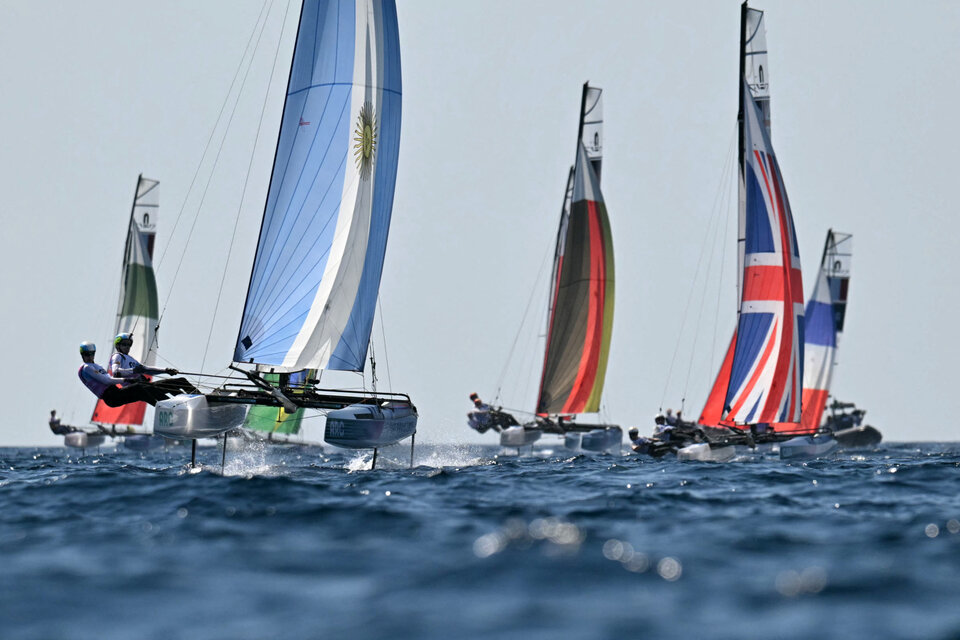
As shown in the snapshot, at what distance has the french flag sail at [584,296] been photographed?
4281cm

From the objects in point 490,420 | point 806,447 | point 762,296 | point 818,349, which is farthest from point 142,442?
point 806,447

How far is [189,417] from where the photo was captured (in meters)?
17.3

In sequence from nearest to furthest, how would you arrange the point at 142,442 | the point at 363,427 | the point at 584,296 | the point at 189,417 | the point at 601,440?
the point at 189,417 < the point at 363,427 < the point at 584,296 < the point at 601,440 < the point at 142,442

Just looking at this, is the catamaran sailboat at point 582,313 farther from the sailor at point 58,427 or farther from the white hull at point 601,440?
the sailor at point 58,427

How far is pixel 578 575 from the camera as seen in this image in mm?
7766

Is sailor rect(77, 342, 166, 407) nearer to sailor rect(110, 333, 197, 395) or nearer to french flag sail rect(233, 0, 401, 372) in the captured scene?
sailor rect(110, 333, 197, 395)

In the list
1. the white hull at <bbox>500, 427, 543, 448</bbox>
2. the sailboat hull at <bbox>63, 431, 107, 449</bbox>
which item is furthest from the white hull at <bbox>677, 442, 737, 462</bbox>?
the sailboat hull at <bbox>63, 431, 107, 449</bbox>

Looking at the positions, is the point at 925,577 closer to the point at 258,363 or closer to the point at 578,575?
the point at 578,575

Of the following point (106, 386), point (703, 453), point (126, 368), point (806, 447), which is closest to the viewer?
point (106, 386)

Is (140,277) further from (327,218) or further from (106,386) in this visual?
(106,386)

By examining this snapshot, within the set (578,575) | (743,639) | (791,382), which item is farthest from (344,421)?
(791,382)

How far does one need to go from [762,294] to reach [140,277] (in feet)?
99.4

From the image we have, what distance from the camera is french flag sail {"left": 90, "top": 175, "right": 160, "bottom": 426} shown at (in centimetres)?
4994

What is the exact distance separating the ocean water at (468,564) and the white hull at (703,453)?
13.9m
